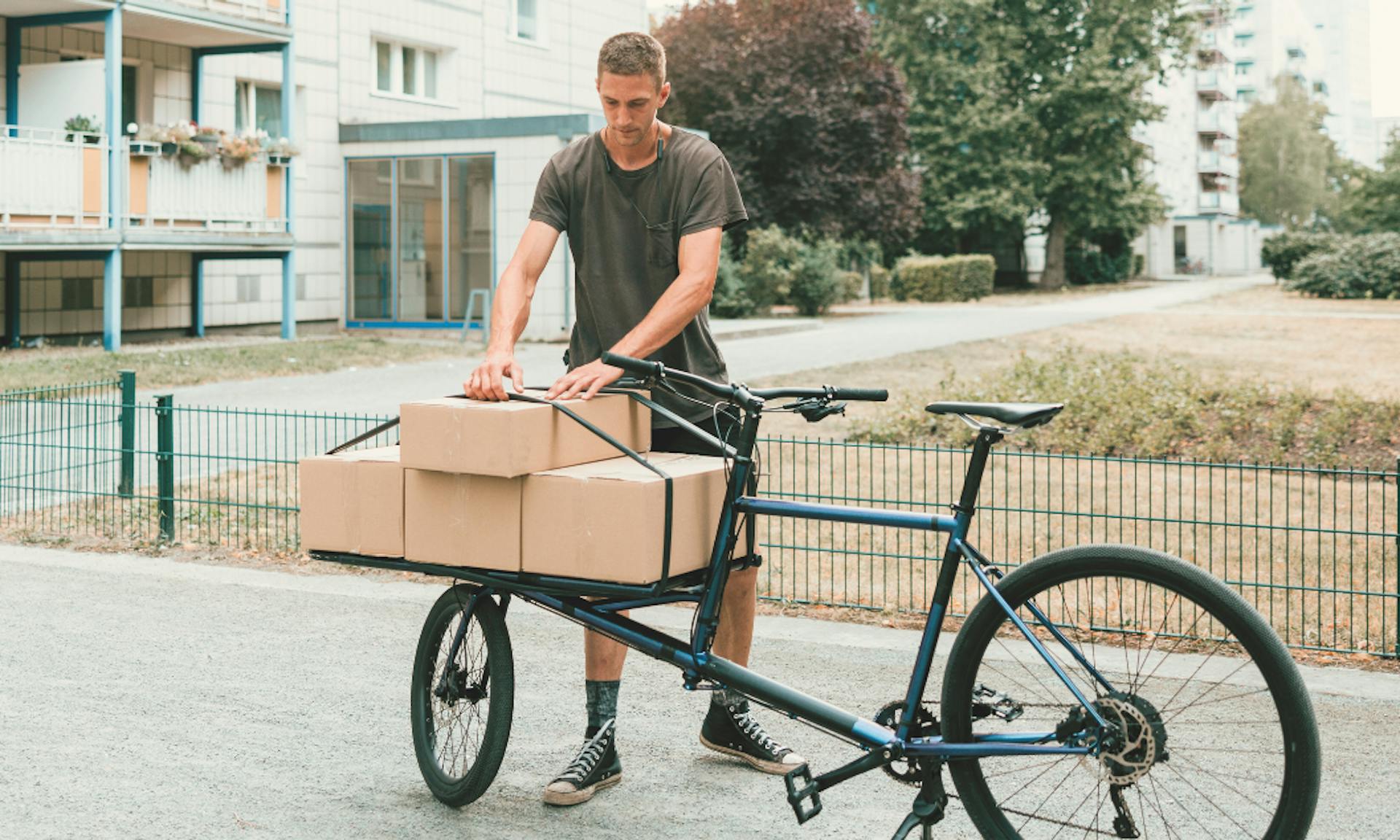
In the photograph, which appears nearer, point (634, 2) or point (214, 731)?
point (214, 731)

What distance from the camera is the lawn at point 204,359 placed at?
1648 cm

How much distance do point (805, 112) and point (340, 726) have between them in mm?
29869

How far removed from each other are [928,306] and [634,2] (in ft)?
36.7

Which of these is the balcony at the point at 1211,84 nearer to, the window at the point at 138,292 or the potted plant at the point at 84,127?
the window at the point at 138,292

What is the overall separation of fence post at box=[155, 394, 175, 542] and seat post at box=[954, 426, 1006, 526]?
18.9ft

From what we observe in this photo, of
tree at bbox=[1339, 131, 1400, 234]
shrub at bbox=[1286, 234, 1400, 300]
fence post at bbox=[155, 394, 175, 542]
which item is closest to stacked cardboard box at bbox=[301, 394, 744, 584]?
fence post at bbox=[155, 394, 175, 542]

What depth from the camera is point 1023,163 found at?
5209cm

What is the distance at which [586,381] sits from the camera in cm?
424

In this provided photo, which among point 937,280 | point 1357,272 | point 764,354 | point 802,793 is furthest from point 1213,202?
point 802,793

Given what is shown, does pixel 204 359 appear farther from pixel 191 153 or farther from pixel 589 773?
pixel 589 773

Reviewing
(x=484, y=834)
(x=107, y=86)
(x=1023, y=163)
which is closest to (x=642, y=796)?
(x=484, y=834)

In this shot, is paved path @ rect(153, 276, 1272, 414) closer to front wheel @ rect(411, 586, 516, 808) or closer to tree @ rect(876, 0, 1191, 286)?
front wheel @ rect(411, 586, 516, 808)

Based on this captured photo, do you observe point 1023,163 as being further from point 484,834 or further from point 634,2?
point 484,834

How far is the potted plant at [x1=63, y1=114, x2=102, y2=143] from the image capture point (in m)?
19.9
